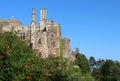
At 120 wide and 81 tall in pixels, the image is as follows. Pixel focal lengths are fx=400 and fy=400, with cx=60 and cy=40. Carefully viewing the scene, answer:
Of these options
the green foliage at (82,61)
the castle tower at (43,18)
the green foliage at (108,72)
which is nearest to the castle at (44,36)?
the castle tower at (43,18)

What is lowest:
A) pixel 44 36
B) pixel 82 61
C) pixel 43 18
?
pixel 82 61

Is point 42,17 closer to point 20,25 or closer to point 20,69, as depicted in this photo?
point 20,25

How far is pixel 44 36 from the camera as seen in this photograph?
71000mm

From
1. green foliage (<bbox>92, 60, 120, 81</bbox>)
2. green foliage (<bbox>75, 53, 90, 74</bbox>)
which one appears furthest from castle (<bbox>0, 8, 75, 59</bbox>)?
green foliage (<bbox>92, 60, 120, 81</bbox>)

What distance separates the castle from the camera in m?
70.8

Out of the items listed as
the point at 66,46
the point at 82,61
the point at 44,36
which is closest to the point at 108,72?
the point at 82,61

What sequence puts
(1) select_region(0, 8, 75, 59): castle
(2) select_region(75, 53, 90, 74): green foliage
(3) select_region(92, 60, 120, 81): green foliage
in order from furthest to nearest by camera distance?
(2) select_region(75, 53, 90, 74): green foliage < (3) select_region(92, 60, 120, 81): green foliage < (1) select_region(0, 8, 75, 59): castle

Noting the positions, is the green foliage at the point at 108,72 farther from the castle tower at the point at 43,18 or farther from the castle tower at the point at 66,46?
the castle tower at the point at 43,18

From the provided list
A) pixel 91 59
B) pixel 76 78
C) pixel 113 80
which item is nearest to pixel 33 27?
pixel 113 80

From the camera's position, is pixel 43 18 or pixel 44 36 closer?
pixel 44 36

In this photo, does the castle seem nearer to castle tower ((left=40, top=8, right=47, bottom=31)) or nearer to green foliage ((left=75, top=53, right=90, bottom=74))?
castle tower ((left=40, top=8, right=47, bottom=31))

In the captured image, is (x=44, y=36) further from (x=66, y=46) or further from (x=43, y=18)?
(x=43, y=18)

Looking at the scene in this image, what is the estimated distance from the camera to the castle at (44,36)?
7075 cm

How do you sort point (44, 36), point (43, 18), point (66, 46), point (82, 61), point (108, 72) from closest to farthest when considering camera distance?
point (44, 36) → point (66, 46) → point (43, 18) → point (82, 61) → point (108, 72)
